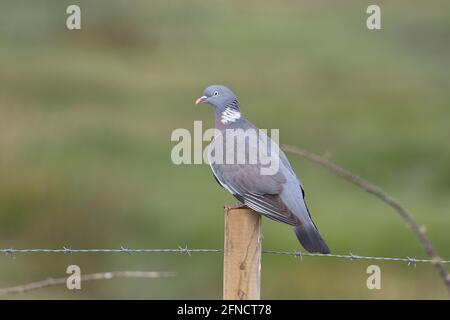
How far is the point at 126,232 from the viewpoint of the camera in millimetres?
11578

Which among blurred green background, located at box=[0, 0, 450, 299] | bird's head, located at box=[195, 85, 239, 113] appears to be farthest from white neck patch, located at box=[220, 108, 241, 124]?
blurred green background, located at box=[0, 0, 450, 299]

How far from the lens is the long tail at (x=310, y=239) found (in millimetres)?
6062

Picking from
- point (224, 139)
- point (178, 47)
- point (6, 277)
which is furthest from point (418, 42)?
point (224, 139)

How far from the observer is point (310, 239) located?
6.12 meters

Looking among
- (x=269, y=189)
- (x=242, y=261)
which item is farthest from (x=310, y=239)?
(x=242, y=261)

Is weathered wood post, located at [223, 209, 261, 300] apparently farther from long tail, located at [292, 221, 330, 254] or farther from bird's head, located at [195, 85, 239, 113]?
bird's head, located at [195, 85, 239, 113]

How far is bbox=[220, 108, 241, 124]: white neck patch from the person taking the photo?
7105 mm

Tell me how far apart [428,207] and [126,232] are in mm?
4094

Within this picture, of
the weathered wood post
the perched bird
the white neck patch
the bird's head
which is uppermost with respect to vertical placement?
the bird's head

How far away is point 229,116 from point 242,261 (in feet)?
6.72

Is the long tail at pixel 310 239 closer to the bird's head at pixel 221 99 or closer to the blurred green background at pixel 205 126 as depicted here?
the bird's head at pixel 221 99

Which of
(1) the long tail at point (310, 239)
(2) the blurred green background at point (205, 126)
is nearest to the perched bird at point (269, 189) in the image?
(1) the long tail at point (310, 239)

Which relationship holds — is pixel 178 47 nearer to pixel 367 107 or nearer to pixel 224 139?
pixel 367 107

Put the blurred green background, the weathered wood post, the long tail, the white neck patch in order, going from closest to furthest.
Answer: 1. the weathered wood post
2. the long tail
3. the white neck patch
4. the blurred green background
